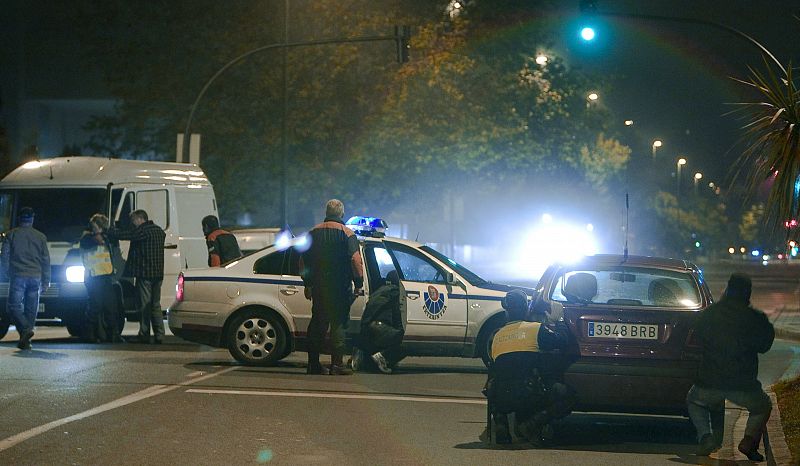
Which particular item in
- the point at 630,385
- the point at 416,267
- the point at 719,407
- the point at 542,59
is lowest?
the point at 719,407

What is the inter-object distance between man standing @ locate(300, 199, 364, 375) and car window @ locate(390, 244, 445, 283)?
3.53 ft

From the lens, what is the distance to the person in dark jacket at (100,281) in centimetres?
1745

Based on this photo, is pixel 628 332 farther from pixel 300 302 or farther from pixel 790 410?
pixel 300 302

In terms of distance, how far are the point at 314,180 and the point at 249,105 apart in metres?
3.24

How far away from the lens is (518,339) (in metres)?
9.31

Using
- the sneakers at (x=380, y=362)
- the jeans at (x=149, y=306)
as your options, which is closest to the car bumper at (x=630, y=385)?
the sneakers at (x=380, y=362)

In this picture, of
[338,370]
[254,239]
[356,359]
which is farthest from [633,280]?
[254,239]

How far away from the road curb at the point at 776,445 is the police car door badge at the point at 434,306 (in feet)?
15.1

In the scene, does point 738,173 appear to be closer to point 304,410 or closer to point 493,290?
point 493,290

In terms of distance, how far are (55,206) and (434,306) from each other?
7.13 m

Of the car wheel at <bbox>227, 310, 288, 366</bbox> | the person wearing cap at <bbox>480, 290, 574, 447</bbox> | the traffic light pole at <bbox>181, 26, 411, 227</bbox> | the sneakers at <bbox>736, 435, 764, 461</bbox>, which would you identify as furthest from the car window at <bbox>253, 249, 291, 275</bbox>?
the traffic light pole at <bbox>181, 26, 411, 227</bbox>

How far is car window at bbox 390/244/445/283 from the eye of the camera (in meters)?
14.6

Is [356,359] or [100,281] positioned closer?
[356,359]

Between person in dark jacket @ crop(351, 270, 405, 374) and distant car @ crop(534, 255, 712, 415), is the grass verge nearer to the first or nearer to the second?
distant car @ crop(534, 255, 712, 415)
